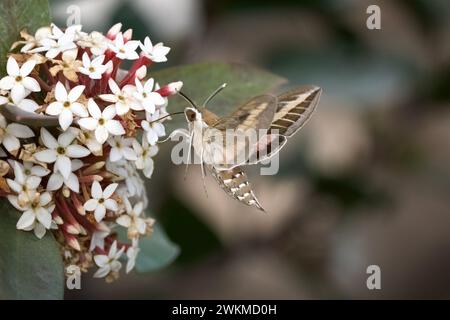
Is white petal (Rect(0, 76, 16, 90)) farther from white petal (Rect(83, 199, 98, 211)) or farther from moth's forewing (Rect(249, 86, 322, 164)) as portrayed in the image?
moth's forewing (Rect(249, 86, 322, 164))

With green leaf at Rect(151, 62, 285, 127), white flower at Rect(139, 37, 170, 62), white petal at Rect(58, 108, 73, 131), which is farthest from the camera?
green leaf at Rect(151, 62, 285, 127)

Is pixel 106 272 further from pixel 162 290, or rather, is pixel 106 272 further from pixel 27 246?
pixel 162 290

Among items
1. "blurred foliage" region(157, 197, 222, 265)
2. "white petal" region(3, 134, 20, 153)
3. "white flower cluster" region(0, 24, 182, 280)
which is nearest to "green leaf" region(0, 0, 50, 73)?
"white flower cluster" region(0, 24, 182, 280)

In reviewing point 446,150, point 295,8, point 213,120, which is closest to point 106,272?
point 213,120

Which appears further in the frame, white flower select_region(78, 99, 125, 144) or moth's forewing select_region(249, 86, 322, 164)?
moth's forewing select_region(249, 86, 322, 164)

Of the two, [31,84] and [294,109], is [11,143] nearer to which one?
[31,84]

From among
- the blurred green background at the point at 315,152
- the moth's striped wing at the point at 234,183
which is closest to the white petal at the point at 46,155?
the moth's striped wing at the point at 234,183

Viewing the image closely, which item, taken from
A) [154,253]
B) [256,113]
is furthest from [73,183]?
[154,253]
